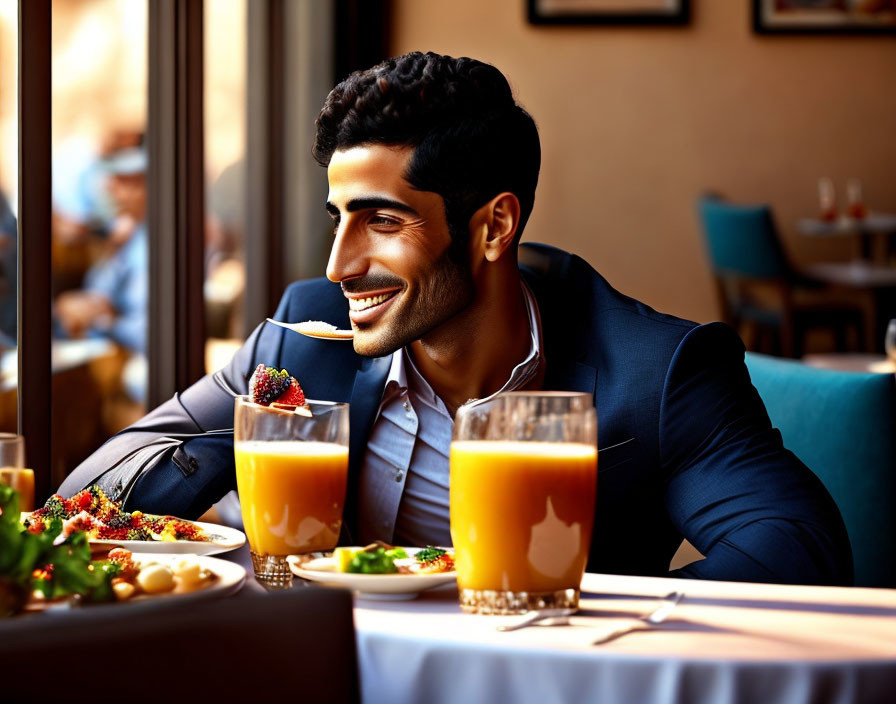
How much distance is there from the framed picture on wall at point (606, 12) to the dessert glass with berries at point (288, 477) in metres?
5.68

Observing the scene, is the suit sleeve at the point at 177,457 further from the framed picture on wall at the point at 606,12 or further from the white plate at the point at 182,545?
the framed picture on wall at the point at 606,12

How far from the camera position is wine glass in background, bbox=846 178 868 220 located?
6.02 metres

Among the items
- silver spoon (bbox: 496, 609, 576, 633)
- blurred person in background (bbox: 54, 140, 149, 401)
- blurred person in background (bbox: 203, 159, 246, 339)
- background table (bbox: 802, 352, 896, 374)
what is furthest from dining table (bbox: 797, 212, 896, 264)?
silver spoon (bbox: 496, 609, 576, 633)

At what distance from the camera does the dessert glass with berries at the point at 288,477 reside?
1.07 metres

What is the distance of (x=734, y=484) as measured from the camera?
140 centimetres

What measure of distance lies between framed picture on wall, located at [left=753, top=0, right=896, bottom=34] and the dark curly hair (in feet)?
17.4

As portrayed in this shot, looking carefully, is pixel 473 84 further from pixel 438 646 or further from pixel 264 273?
pixel 264 273

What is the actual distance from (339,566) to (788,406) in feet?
4.23

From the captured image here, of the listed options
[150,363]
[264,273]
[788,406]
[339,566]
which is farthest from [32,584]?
[264,273]

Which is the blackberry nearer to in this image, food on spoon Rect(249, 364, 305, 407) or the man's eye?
food on spoon Rect(249, 364, 305, 407)

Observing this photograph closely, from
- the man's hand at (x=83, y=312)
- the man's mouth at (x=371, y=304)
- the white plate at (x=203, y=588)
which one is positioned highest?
the man's mouth at (x=371, y=304)

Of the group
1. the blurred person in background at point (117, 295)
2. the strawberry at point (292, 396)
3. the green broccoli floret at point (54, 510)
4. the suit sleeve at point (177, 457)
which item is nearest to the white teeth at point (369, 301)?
the suit sleeve at point (177, 457)

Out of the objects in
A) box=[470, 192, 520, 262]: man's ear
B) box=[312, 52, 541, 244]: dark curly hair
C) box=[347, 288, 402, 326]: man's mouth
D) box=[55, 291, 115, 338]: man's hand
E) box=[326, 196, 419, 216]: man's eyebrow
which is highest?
box=[312, 52, 541, 244]: dark curly hair

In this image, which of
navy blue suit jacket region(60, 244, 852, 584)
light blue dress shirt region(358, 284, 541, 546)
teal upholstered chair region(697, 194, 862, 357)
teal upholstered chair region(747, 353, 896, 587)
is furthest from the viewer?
teal upholstered chair region(697, 194, 862, 357)
